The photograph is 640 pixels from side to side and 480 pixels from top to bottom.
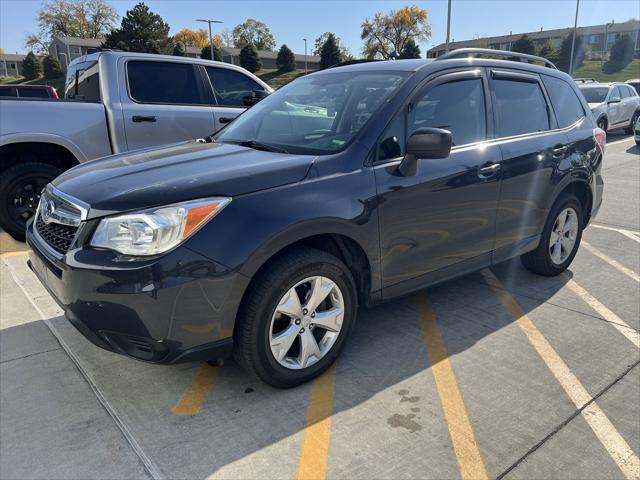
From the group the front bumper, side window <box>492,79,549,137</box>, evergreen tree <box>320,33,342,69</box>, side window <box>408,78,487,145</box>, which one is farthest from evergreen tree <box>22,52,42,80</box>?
the front bumper

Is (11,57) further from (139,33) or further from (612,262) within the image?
(612,262)

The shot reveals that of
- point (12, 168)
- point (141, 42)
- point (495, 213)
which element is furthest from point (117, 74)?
point (141, 42)

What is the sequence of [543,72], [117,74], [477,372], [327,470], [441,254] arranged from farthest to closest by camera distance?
[117,74] < [543,72] < [441,254] < [477,372] < [327,470]

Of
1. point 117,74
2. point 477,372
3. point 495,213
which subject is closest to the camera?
point 477,372

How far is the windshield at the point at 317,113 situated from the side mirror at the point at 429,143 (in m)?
0.33

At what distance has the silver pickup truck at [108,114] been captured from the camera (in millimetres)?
4977

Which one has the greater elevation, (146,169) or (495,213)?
(146,169)

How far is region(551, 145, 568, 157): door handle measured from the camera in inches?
167

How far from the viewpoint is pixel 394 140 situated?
319 centimetres

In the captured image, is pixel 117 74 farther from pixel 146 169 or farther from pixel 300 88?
pixel 146 169

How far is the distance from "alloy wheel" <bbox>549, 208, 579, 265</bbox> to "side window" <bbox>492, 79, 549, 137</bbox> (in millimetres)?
848

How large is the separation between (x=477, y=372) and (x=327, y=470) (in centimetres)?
126

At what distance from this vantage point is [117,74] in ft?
18.4

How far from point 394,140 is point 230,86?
3796 mm
